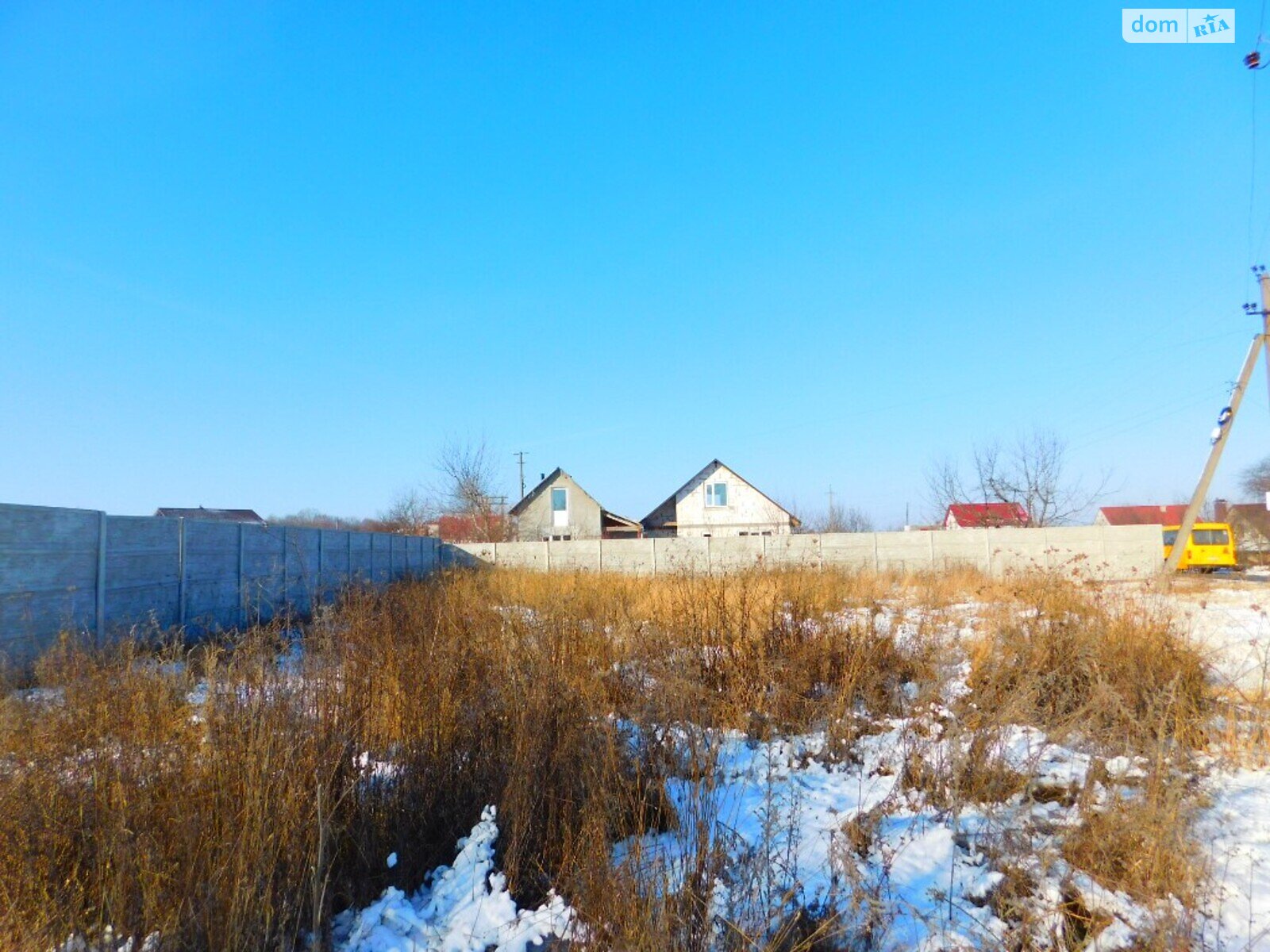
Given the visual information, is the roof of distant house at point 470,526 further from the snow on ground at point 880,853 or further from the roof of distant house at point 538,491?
the snow on ground at point 880,853

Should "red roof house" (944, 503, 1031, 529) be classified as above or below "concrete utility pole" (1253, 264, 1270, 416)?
below

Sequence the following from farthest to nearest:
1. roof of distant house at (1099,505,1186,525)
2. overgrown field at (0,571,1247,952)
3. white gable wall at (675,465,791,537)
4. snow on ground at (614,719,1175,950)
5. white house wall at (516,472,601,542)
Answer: roof of distant house at (1099,505,1186,525), white house wall at (516,472,601,542), white gable wall at (675,465,791,537), snow on ground at (614,719,1175,950), overgrown field at (0,571,1247,952)

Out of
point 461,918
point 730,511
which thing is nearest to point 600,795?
point 461,918

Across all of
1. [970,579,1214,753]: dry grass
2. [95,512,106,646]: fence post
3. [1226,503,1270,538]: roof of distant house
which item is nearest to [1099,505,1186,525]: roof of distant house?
[1226,503,1270,538]: roof of distant house

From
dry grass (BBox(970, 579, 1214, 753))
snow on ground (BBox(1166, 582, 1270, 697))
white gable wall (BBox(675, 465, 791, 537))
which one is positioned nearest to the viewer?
dry grass (BBox(970, 579, 1214, 753))

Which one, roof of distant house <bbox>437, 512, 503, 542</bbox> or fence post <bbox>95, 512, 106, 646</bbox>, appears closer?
fence post <bbox>95, 512, 106, 646</bbox>

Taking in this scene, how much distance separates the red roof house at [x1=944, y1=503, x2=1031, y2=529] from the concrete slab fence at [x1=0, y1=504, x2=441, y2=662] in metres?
27.5

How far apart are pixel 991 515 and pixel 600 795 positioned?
32.1 metres

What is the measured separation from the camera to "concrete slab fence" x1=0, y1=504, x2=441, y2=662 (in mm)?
6746

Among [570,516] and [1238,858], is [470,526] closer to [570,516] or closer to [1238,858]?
[570,516]

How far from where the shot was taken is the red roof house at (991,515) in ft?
98.3

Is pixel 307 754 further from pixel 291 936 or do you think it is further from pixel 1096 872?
pixel 1096 872

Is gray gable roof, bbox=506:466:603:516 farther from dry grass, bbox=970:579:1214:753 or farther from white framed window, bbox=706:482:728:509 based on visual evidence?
dry grass, bbox=970:579:1214:753

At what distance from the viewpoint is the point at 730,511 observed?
38.4 metres
